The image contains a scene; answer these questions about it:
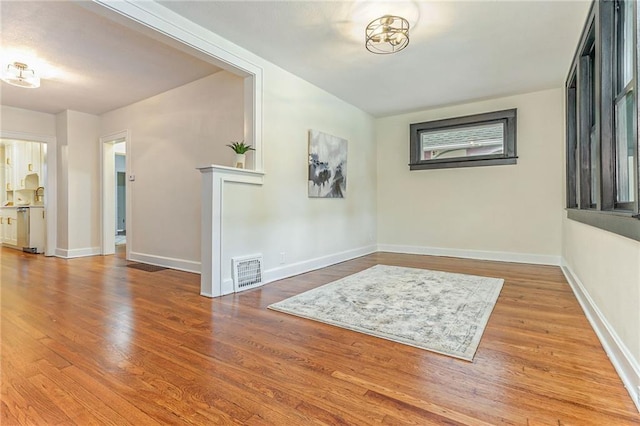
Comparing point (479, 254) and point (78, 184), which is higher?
point (78, 184)

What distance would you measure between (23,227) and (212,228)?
19.0 feet

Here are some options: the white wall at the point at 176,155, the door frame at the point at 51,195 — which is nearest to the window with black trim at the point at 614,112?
the white wall at the point at 176,155

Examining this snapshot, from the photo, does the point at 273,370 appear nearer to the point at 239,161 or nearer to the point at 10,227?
the point at 239,161

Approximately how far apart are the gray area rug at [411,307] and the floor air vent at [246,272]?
63 centimetres

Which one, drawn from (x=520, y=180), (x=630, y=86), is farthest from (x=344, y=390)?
(x=520, y=180)

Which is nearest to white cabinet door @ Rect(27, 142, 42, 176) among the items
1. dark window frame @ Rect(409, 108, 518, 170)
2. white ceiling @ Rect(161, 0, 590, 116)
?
white ceiling @ Rect(161, 0, 590, 116)

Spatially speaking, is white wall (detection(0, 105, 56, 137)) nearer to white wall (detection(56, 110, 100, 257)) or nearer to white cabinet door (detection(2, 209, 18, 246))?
white wall (detection(56, 110, 100, 257))

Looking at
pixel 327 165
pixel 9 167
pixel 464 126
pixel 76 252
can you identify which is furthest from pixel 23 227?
pixel 464 126

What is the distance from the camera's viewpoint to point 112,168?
580cm

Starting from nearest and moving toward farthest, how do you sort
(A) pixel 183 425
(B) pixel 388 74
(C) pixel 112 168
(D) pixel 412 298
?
(A) pixel 183 425 < (D) pixel 412 298 < (B) pixel 388 74 < (C) pixel 112 168

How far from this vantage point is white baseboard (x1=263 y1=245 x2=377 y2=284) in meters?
3.66

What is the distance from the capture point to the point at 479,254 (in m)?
5.05

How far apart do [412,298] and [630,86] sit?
2063 mm

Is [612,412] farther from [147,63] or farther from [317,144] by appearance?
[147,63]
